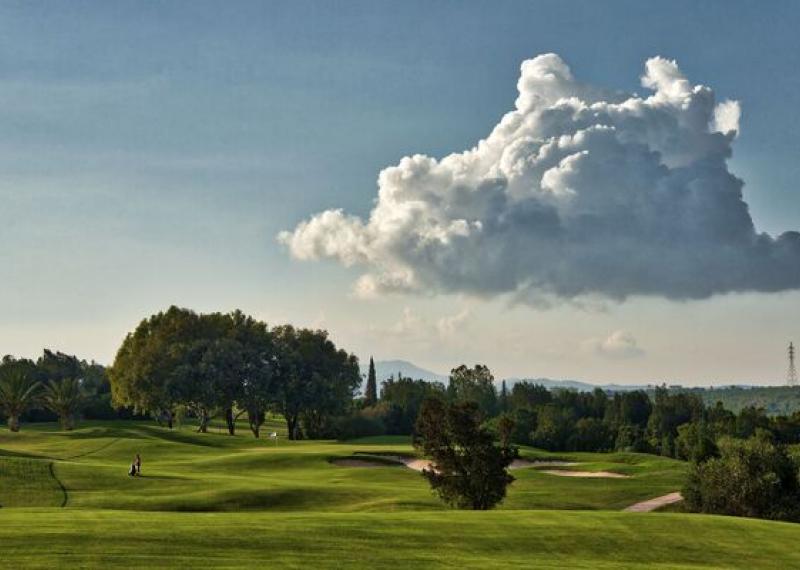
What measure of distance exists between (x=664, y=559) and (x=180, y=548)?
16.2 metres

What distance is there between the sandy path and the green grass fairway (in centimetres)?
81

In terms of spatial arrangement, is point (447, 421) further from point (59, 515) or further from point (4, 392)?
point (4, 392)

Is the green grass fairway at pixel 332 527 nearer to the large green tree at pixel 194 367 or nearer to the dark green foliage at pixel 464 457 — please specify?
the dark green foliage at pixel 464 457

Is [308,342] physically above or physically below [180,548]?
above

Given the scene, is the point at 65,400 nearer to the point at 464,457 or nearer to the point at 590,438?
the point at 590,438

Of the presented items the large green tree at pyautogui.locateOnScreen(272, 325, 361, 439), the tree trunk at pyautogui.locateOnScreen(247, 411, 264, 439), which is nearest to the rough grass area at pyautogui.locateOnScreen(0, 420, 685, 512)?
the large green tree at pyautogui.locateOnScreen(272, 325, 361, 439)

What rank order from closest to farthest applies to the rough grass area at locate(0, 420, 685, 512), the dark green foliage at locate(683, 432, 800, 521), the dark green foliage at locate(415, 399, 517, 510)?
1. the dark green foliage at locate(415, 399, 517, 510)
2. the rough grass area at locate(0, 420, 685, 512)
3. the dark green foliage at locate(683, 432, 800, 521)

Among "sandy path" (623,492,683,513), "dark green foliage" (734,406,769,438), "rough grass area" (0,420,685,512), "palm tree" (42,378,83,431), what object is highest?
"palm tree" (42,378,83,431)

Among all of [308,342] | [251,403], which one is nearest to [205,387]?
[251,403]

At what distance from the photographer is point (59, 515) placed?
1267 inches

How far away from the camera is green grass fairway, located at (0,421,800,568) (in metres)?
25.5

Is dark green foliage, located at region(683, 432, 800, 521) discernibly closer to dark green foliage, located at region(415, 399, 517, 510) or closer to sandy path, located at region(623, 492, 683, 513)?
sandy path, located at region(623, 492, 683, 513)

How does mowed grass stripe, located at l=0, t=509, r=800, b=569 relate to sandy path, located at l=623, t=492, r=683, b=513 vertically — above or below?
above

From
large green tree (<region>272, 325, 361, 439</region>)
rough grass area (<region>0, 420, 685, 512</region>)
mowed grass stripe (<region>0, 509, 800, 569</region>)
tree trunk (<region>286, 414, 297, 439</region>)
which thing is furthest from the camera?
tree trunk (<region>286, 414, 297, 439</region>)
